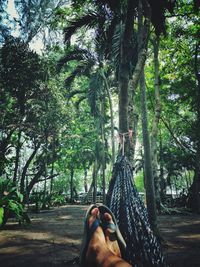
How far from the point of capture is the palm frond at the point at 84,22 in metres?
6.99

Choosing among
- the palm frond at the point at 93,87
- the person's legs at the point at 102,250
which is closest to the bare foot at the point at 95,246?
the person's legs at the point at 102,250

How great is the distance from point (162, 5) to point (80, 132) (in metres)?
16.3

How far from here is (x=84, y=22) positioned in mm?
7027

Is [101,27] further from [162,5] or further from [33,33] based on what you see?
[33,33]

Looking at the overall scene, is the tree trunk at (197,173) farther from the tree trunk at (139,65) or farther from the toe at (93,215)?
the toe at (93,215)

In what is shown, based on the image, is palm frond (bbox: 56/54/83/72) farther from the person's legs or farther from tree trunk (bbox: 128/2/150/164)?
the person's legs

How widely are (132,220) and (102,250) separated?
33.5 inches

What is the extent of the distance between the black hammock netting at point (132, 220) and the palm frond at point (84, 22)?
4.70 meters

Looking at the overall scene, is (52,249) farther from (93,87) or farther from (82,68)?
(93,87)

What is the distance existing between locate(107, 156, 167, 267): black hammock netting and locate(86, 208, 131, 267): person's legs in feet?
0.85

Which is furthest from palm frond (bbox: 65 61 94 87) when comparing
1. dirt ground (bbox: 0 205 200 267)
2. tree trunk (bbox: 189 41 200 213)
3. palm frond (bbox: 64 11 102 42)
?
dirt ground (bbox: 0 205 200 267)

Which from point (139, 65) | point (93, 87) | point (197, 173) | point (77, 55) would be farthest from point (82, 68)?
point (139, 65)

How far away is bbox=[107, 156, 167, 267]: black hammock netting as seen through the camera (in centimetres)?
282

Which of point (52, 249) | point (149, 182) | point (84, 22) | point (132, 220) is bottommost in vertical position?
point (52, 249)
